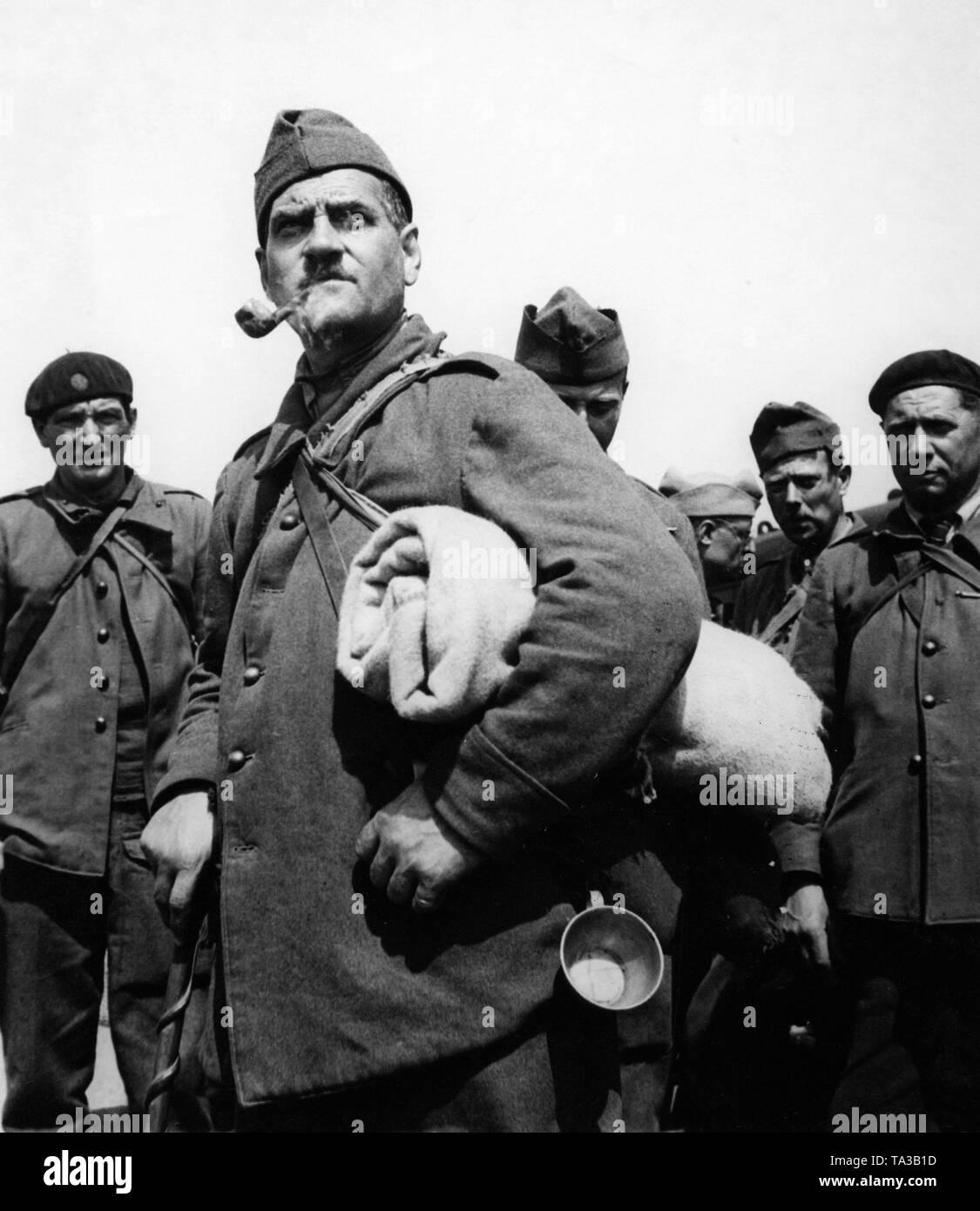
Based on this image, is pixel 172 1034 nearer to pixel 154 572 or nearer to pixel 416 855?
pixel 416 855

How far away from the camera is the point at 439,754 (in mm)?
2396

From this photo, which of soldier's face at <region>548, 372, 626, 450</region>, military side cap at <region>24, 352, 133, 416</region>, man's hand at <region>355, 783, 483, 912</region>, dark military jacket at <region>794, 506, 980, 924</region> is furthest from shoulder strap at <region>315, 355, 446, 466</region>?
military side cap at <region>24, 352, 133, 416</region>

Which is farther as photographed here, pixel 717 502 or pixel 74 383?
pixel 717 502

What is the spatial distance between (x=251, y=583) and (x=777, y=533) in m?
5.12

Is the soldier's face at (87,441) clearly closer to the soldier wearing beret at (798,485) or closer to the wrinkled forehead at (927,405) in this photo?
the soldier wearing beret at (798,485)

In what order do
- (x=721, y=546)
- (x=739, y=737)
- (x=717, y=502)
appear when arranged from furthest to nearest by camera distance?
1. (x=717, y=502)
2. (x=721, y=546)
3. (x=739, y=737)

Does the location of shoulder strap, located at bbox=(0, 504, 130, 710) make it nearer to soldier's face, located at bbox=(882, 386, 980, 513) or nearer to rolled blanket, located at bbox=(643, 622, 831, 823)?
soldier's face, located at bbox=(882, 386, 980, 513)

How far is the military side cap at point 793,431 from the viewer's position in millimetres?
6273

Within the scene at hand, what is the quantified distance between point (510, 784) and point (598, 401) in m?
2.65

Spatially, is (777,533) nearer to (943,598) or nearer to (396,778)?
(943,598)

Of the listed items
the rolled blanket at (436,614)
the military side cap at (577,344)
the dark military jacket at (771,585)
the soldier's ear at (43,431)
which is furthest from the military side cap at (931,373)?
the soldier's ear at (43,431)

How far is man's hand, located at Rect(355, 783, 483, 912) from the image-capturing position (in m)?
2.33

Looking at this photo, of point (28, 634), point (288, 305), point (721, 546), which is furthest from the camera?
point (721, 546)

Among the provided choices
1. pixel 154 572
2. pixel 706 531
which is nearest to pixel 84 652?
pixel 154 572
